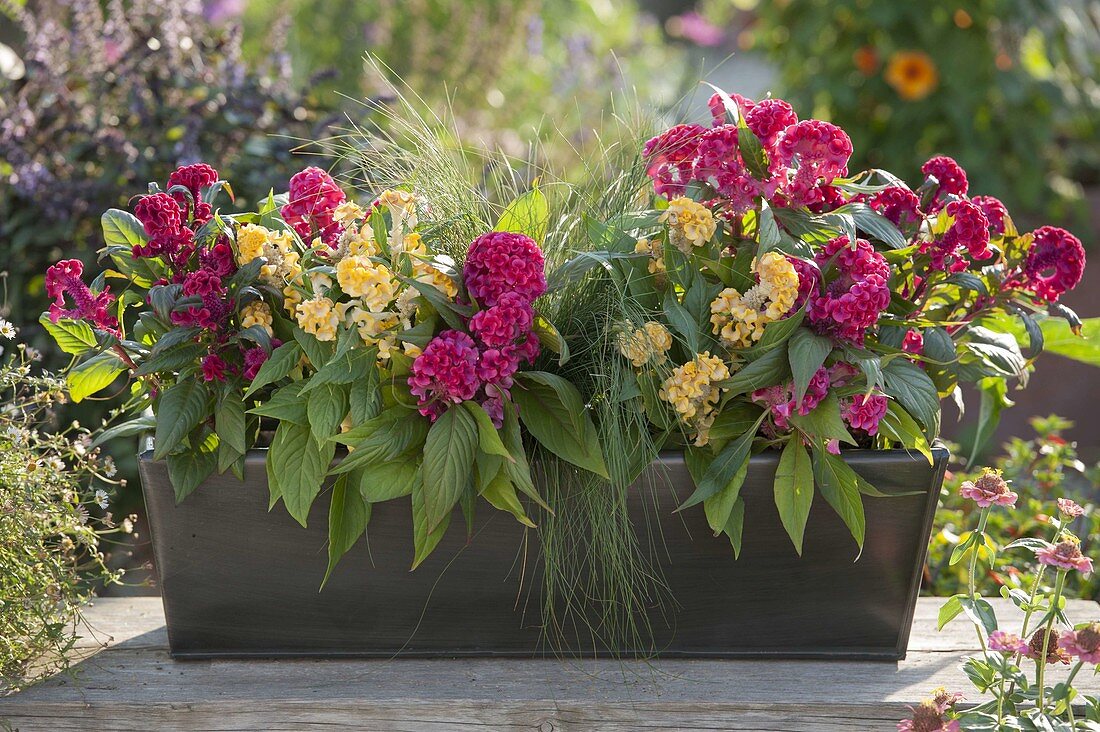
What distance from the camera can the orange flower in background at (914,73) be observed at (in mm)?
3053

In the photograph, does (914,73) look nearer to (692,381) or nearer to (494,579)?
(692,381)

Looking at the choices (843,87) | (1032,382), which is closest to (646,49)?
(843,87)

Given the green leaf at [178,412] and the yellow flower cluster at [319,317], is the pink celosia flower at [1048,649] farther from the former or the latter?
the green leaf at [178,412]

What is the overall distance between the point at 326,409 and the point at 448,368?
15 cm

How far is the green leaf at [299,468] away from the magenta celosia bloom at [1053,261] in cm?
78

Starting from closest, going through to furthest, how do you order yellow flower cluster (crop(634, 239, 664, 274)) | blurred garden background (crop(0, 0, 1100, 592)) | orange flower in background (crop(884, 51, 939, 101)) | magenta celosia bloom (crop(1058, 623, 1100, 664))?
magenta celosia bloom (crop(1058, 623, 1100, 664))
yellow flower cluster (crop(634, 239, 664, 274))
blurred garden background (crop(0, 0, 1100, 592))
orange flower in background (crop(884, 51, 939, 101))

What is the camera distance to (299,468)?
1061mm

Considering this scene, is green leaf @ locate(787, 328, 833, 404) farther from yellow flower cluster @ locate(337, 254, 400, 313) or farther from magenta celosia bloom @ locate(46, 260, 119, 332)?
magenta celosia bloom @ locate(46, 260, 119, 332)

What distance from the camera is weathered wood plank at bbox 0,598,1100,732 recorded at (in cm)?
106

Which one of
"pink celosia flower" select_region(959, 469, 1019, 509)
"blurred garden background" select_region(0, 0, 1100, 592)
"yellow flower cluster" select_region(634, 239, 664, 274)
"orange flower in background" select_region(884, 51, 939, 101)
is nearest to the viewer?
"pink celosia flower" select_region(959, 469, 1019, 509)

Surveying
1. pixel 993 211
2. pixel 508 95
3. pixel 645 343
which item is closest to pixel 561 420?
pixel 645 343

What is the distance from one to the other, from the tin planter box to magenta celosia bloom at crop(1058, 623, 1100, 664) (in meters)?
0.21

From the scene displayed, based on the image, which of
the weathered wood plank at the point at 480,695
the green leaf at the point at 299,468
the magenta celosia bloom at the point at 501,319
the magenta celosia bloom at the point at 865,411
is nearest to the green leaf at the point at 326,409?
the green leaf at the point at 299,468

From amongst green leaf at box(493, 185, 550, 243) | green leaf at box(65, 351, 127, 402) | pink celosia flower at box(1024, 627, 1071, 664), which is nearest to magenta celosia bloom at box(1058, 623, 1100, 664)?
pink celosia flower at box(1024, 627, 1071, 664)
